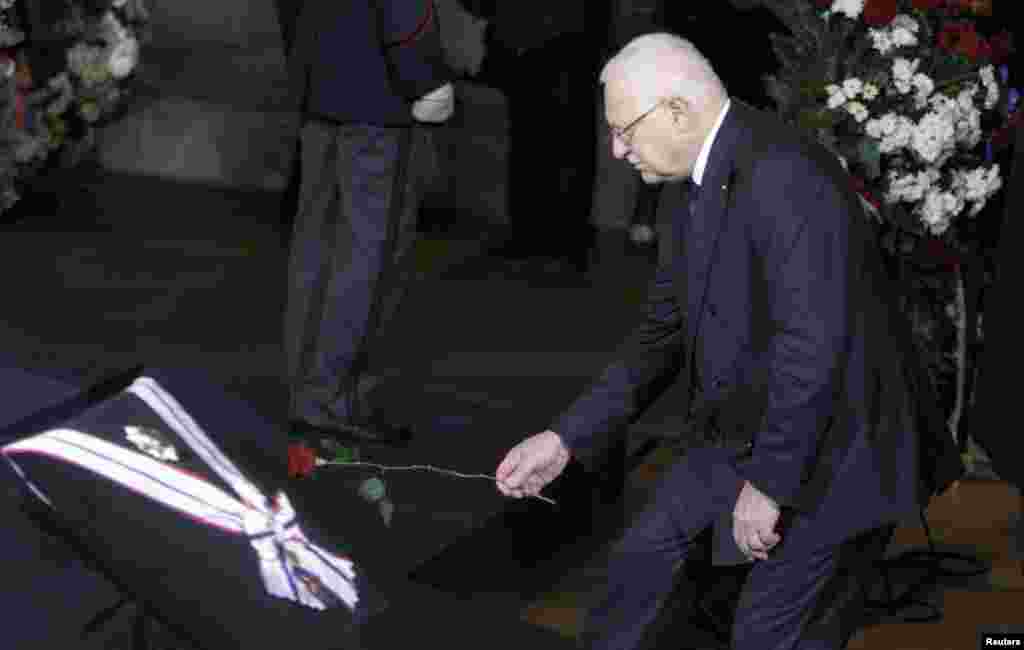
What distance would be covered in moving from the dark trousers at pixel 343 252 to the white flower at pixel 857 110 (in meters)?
1.09

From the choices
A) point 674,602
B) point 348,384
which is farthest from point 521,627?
point 348,384

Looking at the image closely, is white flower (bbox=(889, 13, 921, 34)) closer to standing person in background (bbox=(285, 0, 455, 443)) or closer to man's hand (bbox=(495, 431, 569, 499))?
standing person in background (bbox=(285, 0, 455, 443))

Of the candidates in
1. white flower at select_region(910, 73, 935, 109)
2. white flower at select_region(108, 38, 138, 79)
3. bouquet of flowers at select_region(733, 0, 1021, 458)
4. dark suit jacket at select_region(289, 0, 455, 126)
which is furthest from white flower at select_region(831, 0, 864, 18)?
white flower at select_region(108, 38, 138, 79)

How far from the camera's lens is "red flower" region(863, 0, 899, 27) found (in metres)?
4.40

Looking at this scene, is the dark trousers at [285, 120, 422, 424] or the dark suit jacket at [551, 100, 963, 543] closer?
the dark suit jacket at [551, 100, 963, 543]

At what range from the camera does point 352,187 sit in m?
4.27

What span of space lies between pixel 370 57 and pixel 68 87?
7.46ft

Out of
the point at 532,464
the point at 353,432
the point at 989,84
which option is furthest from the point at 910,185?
the point at 532,464

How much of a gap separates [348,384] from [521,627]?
1209 mm

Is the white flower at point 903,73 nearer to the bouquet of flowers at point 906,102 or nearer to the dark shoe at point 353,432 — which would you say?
the bouquet of flowers at point 906,102

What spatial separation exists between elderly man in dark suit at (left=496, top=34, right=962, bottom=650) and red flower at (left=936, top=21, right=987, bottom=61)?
162 centimetres

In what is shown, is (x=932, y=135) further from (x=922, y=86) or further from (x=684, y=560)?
(x=684, y=560)

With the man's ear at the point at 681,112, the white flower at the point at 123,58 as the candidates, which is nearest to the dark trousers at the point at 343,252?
the man's ear at the point at 681,112

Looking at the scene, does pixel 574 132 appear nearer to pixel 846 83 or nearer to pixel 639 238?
pixel 639 238
